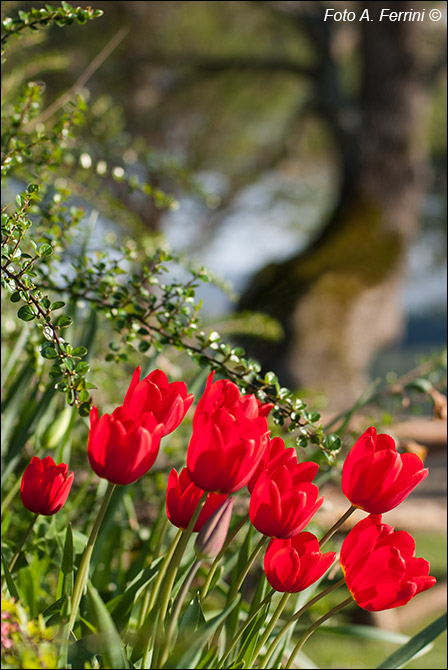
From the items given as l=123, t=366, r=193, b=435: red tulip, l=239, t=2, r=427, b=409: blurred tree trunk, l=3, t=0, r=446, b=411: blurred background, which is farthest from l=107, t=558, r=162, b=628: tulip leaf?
l=239, t=2, r=427, b=409: blurred tree trunk

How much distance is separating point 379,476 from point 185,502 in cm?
16

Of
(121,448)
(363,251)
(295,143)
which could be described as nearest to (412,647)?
(121,448)

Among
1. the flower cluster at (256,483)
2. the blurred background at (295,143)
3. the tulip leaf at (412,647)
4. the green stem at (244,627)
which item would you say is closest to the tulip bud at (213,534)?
the flower cluster at (256,483)

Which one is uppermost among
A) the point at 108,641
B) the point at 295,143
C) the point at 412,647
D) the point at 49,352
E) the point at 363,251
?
the point at 295,143

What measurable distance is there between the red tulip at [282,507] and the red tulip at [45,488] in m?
0.19

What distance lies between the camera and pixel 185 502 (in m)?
0.54

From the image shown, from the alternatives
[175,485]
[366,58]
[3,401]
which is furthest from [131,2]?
[175,485]

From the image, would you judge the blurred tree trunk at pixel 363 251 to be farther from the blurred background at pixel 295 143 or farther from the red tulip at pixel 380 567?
the red tulip at pixel 380 567

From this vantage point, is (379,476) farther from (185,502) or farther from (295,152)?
(295,152)

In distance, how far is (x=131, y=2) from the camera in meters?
5.90

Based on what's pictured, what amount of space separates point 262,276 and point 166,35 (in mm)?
4056

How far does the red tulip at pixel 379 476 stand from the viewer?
522 mm

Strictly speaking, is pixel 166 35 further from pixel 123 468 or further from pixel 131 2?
pixel 123 468

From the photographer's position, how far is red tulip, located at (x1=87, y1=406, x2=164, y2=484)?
18.9 inches
